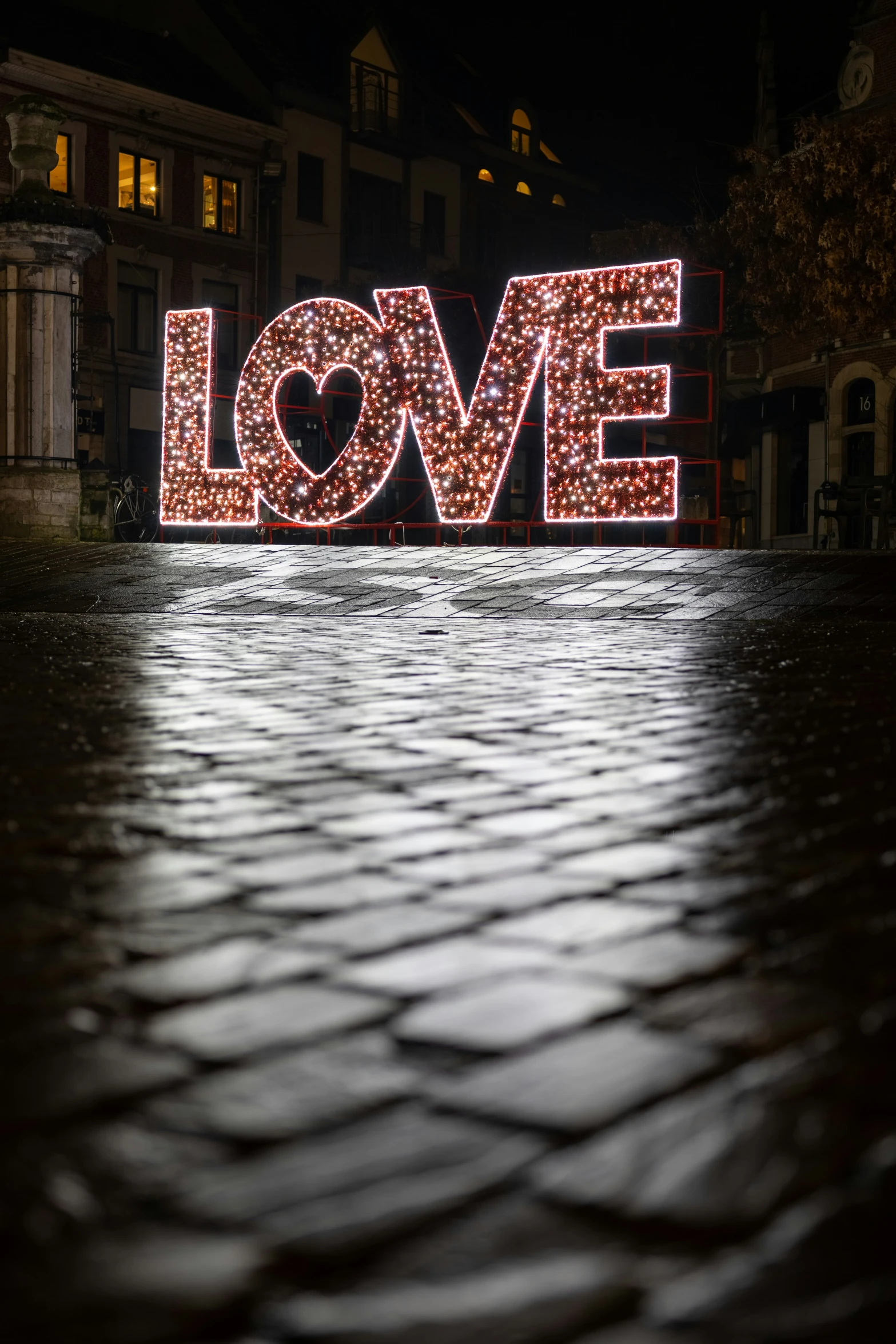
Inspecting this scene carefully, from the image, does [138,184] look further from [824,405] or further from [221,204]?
[824,405]

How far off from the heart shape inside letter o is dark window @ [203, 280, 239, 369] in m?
18.2

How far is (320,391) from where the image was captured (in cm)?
1808

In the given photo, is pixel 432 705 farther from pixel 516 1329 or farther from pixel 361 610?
pixel 361 610

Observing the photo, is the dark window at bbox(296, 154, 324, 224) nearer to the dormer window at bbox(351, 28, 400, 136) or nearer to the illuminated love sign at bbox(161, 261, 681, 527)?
the dormer window at bbox(351, 28, 400, 136)

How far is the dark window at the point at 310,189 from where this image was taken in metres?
40.7

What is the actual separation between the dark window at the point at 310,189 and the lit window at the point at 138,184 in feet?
15.5

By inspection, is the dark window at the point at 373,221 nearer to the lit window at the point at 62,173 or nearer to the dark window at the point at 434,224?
the dark window at the point at 434,224

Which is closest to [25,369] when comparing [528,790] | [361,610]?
[361,610]

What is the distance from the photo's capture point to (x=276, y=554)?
17.2 metres

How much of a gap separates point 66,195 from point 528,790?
1342 inches

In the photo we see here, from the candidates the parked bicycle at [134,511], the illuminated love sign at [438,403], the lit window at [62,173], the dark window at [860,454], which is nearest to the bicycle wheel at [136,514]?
the parked bicycle at [134,511]

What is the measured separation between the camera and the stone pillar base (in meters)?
21.7

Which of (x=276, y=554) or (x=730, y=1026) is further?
(x=276, y=554)

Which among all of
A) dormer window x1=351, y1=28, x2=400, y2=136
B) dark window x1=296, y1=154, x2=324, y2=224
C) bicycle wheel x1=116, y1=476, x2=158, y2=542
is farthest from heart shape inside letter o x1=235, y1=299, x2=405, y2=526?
dormer window x1=351, y1=28, x2=400, y2=136
